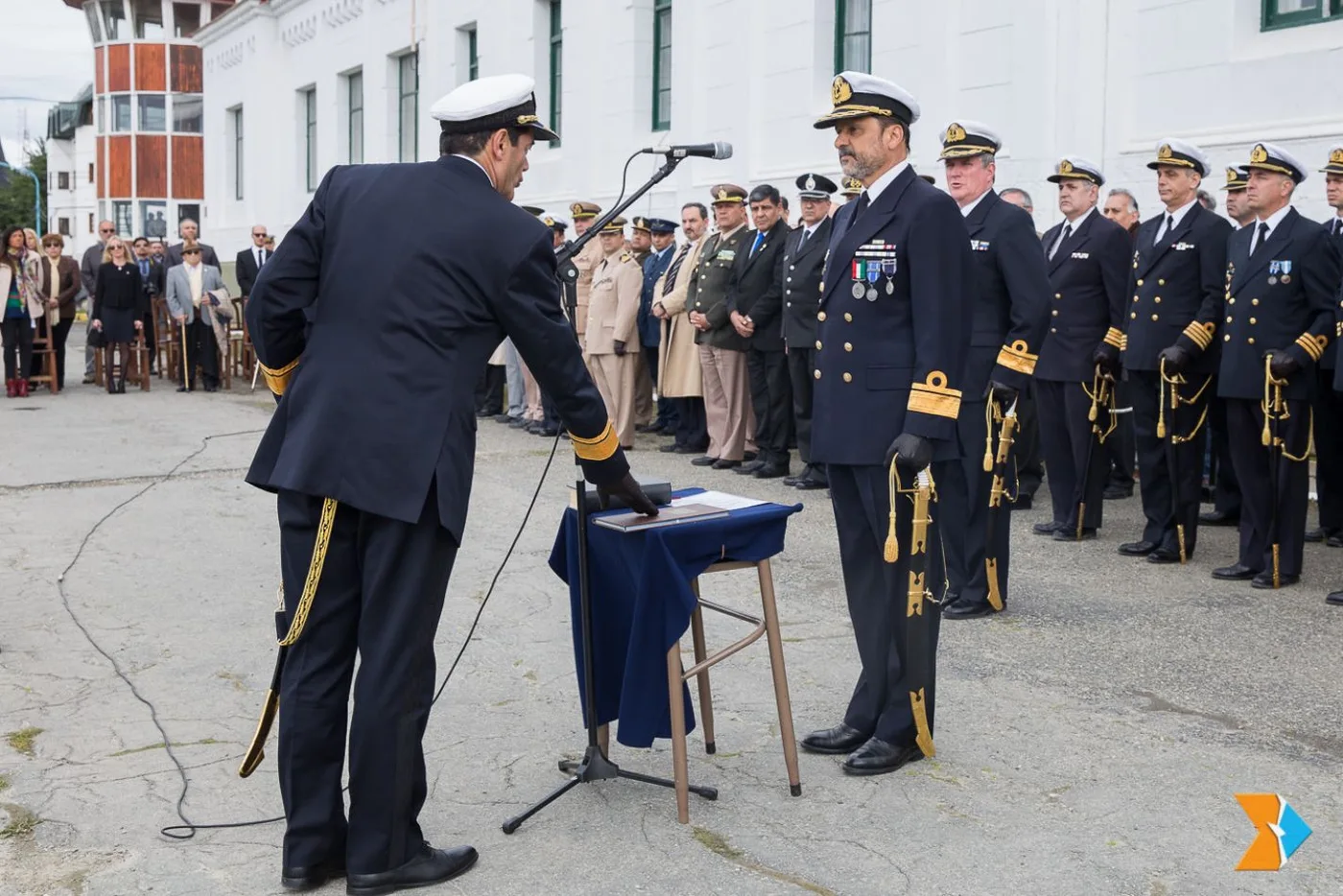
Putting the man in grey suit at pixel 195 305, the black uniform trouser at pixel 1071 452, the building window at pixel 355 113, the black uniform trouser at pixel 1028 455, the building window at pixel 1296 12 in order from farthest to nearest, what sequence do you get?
the building window at pixel 355 113, the man in grey suit at pixel 195 305, the building window at pixel 1296 12, the black uniform trouser at pixel 1028 455, the black uniform trouser at pixel 1071 452

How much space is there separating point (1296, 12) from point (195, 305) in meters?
13.2

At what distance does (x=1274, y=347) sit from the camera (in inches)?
304

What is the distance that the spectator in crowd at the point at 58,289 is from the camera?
18047mm

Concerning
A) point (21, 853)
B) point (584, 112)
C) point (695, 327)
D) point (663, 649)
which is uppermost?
point (584, 112)

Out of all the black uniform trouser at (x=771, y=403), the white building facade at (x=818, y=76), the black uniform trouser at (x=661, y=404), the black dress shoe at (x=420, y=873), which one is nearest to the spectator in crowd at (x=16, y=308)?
the white building facade at (x=818, y=76)

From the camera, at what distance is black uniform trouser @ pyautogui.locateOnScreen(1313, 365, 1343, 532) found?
8.41m

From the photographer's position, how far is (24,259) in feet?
58.6

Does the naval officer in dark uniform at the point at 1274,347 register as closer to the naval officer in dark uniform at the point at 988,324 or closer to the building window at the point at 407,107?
the naval officer in dark uniform at the point at 988,324

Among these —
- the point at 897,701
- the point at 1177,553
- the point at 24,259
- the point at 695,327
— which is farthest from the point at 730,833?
the point at 24,259

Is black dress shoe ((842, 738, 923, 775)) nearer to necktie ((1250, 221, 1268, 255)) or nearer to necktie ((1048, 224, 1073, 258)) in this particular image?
necktie ((1250, 221, 1268, 255))

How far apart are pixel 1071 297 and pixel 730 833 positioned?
555 centimetres

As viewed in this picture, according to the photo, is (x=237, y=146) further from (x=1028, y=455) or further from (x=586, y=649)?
(x=586, y=649)

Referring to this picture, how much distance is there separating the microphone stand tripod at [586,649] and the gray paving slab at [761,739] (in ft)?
0.21

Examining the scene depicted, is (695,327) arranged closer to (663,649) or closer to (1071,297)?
(1071,297)
